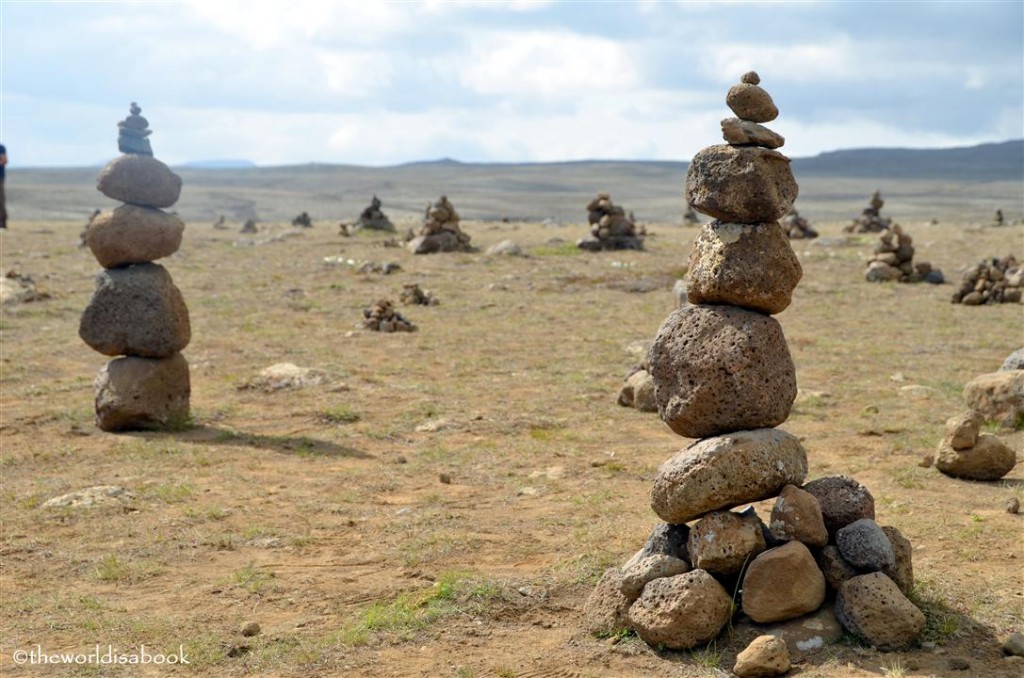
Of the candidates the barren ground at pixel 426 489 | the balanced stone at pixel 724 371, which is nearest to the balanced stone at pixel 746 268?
the balanced stone at pixel 724 371

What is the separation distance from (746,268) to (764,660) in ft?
9.39

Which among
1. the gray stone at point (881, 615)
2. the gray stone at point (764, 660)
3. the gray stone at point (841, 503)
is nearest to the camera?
the gray stone at point (764, 660)

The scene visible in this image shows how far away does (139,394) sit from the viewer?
49.4 ft

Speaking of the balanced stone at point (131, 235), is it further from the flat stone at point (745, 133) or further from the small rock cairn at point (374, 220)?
the small rock cairn at point (374, 220)

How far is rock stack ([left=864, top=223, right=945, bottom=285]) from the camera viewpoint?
30469 mm

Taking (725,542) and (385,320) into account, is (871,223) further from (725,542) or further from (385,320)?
(725,542)

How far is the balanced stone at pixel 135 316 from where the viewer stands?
1502 cm

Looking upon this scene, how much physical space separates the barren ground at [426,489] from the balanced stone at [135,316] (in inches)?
47.1

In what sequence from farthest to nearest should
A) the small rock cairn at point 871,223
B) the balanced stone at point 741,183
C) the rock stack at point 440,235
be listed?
the small rock cairn at point 871,223, the rock stack at point 440,235, the balanced stone at point 741,183

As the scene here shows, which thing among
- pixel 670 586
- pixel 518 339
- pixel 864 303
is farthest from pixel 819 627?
pixel 864 303

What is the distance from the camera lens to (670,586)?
8.14 metres

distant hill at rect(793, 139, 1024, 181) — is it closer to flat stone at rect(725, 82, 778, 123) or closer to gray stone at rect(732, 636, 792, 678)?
flat stone at rect(725, 82, 778, 123)

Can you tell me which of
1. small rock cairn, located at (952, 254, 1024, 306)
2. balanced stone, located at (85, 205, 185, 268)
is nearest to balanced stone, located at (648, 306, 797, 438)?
balanced stone, located at (85, 205, 185, 268)

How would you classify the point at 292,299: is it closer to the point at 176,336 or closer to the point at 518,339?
the point at 518,339
